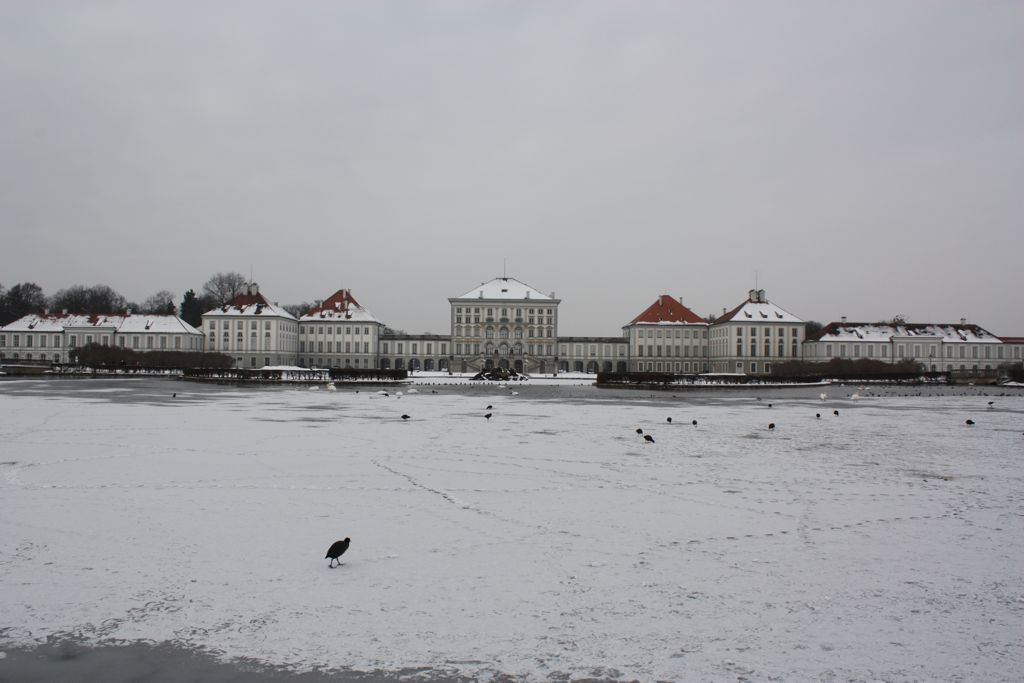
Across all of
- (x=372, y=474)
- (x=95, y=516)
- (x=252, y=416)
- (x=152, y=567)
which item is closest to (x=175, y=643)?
(x=152, y=567)

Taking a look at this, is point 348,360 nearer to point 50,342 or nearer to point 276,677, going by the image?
point 50,342

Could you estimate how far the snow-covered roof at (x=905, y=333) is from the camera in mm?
99375

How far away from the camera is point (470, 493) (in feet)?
35.1

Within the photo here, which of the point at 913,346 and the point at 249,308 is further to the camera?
the point at 913,346

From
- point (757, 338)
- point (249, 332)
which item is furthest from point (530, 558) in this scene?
point (757, 338)

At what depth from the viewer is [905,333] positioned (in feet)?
329

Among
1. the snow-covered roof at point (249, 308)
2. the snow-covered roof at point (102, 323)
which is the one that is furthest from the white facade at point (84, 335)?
the snow-covered roof at point (249, 308)

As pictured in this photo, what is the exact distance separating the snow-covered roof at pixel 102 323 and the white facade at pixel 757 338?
227 feet

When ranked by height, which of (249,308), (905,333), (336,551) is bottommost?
(336,551)

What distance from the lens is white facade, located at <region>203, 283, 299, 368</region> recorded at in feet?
312

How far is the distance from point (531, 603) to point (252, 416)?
1876cm

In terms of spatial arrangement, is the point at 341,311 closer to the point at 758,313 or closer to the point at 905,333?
the point at 758,313

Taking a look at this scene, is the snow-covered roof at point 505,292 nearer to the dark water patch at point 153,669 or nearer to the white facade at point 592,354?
the white facade at point 592,354

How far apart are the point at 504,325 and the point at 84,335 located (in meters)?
53.1
